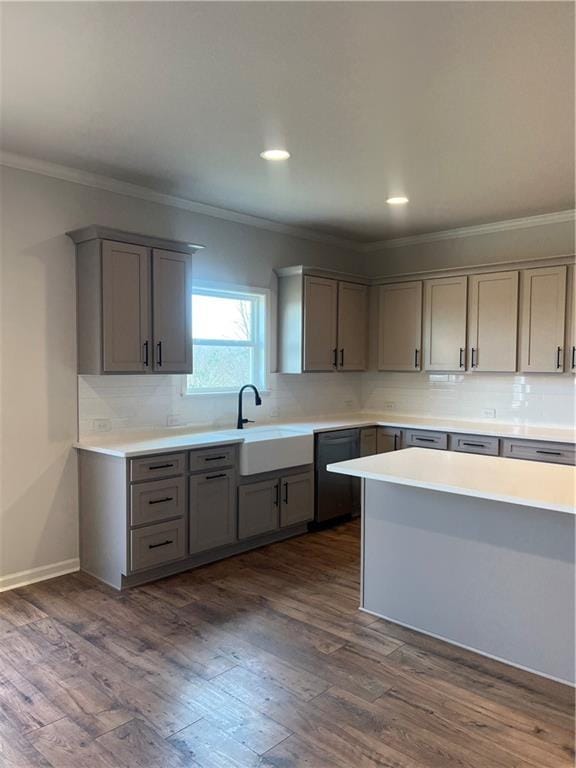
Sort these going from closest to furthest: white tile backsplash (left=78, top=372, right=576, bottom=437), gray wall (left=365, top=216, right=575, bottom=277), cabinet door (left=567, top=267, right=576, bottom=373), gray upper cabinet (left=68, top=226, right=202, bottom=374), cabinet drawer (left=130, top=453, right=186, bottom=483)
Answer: cabinet drawer (left=130, top=453, right=186, bottom=483) < gray upper cabinet (left=68, top=226, right=202, bottom=374) < white tile backsplash (left=78, top=372, right=576, bottom=437) < cabinet door (left=567, top=267, right=576, bottom=373) < gray wall (left=365, top=216, right=575, bottom=277)

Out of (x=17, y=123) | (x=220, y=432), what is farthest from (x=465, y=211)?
(x=17, y=123)

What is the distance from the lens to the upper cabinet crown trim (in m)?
3.63

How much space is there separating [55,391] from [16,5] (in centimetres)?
232

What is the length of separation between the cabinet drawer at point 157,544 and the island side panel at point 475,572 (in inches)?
51.0

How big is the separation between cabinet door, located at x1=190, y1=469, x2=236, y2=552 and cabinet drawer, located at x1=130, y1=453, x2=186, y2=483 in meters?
0.16

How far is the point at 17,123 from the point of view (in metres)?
3.02

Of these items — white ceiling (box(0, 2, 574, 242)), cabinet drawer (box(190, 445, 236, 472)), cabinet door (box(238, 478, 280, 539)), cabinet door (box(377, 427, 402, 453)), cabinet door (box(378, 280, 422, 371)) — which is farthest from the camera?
cabinet door (box(378, 280, 422, 371))

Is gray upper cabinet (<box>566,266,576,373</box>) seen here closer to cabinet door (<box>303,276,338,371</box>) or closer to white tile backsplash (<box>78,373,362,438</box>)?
cabinet door (<box>303,276,338,371</box>)

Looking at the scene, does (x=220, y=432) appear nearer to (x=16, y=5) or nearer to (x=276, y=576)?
(x=276, y=576)

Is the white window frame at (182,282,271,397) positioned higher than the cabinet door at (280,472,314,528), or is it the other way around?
the white window frame at (182,282,271,397)

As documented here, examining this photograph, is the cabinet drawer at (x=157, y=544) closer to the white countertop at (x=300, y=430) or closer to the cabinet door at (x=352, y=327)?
the white countertop at (x=300, y=430)

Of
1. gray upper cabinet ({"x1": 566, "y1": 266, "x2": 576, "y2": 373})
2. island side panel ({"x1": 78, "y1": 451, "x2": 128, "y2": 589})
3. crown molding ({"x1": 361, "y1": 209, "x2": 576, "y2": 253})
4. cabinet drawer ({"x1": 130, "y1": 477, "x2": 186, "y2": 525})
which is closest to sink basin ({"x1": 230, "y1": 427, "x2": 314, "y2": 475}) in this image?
cabinet drawer ({"x1": 130, "y1": 477, "x2": 186, "y2": 525})

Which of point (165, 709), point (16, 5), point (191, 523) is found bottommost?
point (165, 709)

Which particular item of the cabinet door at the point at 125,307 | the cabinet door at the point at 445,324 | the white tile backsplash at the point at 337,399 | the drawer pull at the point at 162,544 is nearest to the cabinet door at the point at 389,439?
the white tile backsplash at the point at 337,399
